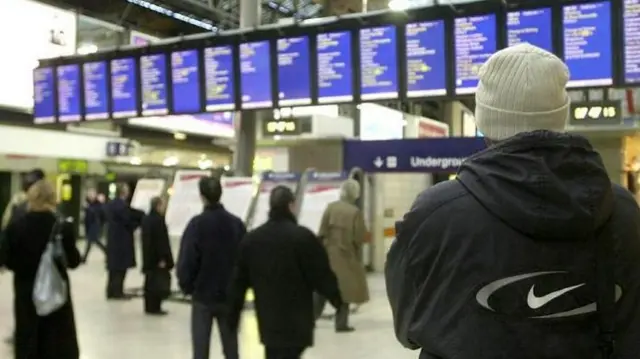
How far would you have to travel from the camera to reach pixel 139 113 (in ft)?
34.6

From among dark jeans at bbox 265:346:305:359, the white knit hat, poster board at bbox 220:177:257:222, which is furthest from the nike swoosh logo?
poster board at bbox 220:177:257:222

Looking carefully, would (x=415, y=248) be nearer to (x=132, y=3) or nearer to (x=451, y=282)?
(x=451, y=282)

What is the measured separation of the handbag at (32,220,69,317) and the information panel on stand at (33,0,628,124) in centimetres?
430

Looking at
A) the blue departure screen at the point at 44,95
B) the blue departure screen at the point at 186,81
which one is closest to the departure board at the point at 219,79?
the blue departure screen at the point at 186,81

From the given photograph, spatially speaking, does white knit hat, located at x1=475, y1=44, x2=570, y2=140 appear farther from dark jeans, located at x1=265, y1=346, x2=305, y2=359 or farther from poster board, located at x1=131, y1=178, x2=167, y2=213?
poster board, located at x1=131, y1=178, x2=167, y2=213

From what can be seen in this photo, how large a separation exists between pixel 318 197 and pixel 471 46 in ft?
9.99

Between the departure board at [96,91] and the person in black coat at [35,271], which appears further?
the departure board at [96,91]

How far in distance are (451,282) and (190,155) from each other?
2709cm

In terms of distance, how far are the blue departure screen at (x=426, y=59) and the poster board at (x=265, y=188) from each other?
270 cm

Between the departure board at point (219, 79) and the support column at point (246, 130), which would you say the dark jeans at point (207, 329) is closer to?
the departure board at point (219, 79)

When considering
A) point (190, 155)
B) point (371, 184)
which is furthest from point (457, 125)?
point (190, 155)

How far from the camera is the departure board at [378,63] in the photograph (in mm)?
8516

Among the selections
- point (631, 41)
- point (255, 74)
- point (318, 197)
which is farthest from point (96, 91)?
point (631, 41)

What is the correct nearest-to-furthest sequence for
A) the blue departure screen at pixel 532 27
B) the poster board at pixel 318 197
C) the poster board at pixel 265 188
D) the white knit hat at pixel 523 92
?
the white knit hat at pixel 523 92 < the blue departure screen at pixel 532 27 < the poster board at pixel 318 197 < the poster board at pixel 265 188
